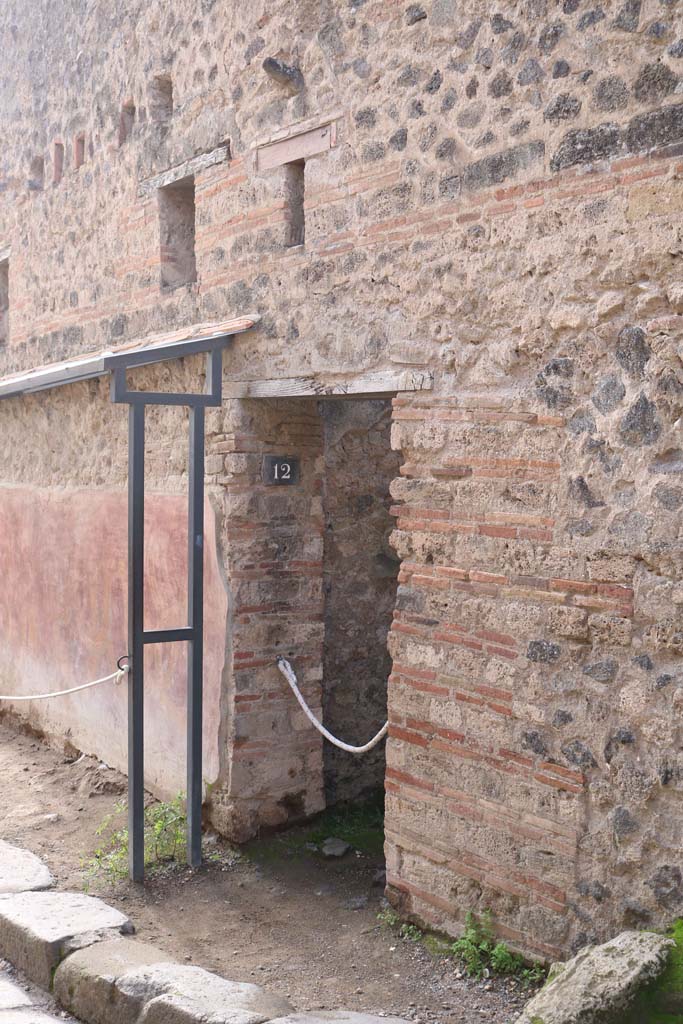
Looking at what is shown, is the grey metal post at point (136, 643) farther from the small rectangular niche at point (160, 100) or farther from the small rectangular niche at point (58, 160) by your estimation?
the small rectangular niche at point (58, 160)

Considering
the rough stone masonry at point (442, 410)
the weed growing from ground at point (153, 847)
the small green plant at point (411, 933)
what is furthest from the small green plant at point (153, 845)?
the small green plant at point (411, 933)

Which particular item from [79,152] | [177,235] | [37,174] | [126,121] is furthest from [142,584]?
[37,174]

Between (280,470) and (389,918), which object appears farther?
(280,470)

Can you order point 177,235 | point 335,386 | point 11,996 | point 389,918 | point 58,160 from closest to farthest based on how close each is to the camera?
point 11,996, point 389,918, point 335,386, point 177,235, point 58,160

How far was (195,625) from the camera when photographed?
18.6ft

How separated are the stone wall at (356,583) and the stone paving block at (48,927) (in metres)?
2.05

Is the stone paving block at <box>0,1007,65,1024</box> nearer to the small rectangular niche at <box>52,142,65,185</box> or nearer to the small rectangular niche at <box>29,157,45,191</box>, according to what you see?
the small rectangular niche at <box>52,142,65,185</box>

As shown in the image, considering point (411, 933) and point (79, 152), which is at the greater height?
point (79, 152)

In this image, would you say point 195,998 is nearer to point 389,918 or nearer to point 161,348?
point 389,918

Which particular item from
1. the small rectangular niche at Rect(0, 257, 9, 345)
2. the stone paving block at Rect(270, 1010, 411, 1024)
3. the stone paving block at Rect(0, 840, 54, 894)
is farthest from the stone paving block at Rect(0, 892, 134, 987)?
the small rectangular niche at Rect(0, 257, 9, 345)

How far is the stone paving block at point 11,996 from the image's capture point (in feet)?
14.0

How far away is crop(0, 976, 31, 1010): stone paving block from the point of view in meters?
4.28

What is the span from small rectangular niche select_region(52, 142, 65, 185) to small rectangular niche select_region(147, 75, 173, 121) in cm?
160

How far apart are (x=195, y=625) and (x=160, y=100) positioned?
141 inches
